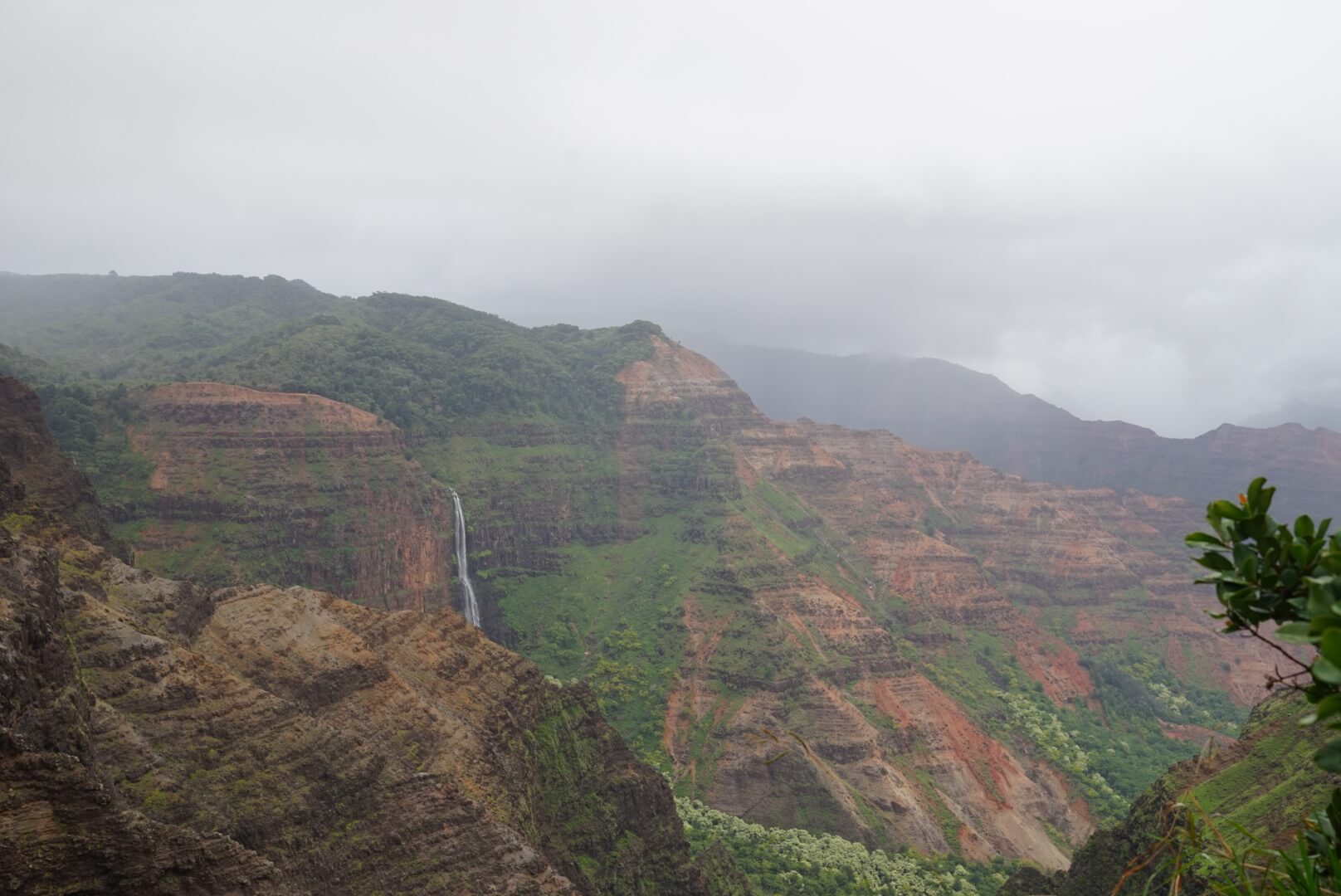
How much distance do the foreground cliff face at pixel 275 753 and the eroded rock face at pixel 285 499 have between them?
2071 inches

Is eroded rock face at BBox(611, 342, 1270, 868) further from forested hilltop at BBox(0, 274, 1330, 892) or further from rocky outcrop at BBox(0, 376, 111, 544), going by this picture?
rocky outcrop at BBox(0, 376, 111, 544)

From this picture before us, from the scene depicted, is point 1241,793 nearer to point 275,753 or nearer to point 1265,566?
point 275,753

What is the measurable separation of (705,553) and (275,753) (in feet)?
308

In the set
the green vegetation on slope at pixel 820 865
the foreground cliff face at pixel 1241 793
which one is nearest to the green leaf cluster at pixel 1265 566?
the foreground cliff face at pixel 1241 793

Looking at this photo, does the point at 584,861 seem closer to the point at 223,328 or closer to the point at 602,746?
the point at 602,746

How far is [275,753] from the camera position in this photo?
3353 centimetres

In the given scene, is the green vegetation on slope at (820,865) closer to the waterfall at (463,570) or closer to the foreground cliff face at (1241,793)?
the foreground cliff face at (1241,793)

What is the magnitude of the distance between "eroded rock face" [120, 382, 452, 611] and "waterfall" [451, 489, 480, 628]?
2477 millimetres

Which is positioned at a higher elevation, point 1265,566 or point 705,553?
point 1265,566

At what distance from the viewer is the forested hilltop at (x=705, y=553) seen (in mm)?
95125

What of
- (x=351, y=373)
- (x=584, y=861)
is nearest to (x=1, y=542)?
(x=584, y=861)

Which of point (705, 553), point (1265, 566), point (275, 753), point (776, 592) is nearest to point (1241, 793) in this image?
point (275, 753)

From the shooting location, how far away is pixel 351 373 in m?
135

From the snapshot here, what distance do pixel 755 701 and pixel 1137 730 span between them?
214ft
